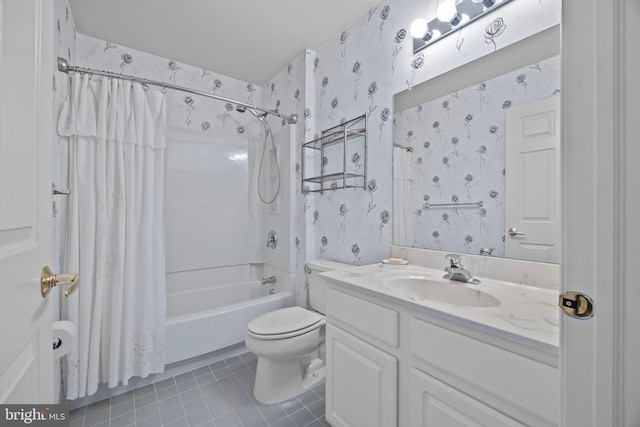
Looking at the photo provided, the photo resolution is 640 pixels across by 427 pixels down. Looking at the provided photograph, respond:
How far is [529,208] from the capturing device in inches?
40.3

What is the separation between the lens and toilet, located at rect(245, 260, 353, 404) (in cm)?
146

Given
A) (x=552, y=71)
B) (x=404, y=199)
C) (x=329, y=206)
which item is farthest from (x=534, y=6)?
(x=329, y=206)

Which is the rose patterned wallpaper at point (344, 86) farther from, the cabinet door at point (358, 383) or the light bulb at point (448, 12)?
the cabinet door at point (358, 383)

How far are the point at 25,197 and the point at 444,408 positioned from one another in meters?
1.16

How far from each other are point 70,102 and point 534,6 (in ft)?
7.57

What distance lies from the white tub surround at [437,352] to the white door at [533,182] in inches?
6.4

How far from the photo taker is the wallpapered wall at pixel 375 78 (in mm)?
1123

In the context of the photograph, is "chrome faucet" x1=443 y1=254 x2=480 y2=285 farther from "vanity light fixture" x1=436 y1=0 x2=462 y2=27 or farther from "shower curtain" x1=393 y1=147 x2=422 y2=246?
"vanity light fixture" x1=436 y1=0 x2=462 y2=27

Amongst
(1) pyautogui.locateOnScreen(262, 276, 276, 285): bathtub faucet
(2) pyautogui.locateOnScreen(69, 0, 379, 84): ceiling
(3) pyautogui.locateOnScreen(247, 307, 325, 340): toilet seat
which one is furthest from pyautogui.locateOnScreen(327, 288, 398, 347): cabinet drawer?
(2) pyautogui.locateOnScreen(69, 0, 379, 84): ceiling

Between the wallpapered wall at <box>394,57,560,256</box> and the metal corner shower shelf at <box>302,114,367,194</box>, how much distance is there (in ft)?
0.97

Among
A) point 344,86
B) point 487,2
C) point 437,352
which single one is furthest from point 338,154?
point 437,352

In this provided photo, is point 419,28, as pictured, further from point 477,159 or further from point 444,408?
point 444,408

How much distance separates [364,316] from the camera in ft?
3.48

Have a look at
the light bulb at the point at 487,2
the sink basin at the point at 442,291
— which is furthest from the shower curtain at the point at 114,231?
the light bulb at the point at 487,2
